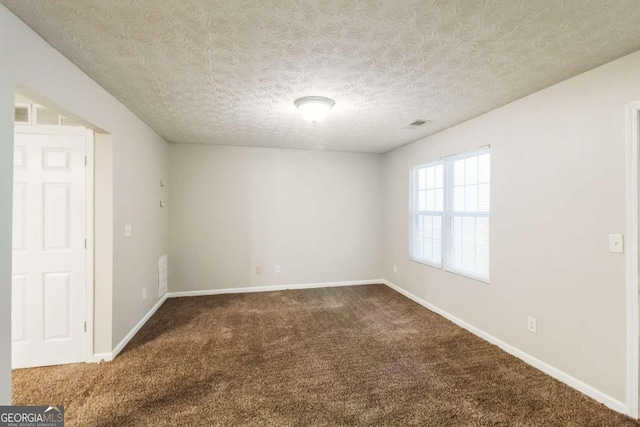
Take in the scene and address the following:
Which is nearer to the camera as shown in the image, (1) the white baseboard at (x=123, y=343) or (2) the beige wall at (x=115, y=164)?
(2) the beige wall at (x=115, y=164)

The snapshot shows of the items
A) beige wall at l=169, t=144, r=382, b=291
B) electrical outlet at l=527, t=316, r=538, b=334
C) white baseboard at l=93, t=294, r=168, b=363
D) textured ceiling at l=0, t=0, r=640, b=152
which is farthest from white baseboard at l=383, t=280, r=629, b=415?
white baseboard at l=93, t=294, r=168, b=363

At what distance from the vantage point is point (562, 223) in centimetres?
227

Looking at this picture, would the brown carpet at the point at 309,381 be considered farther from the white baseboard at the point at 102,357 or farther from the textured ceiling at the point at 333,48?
the textured ceiling at the point at 333,48

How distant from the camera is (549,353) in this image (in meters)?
2.36

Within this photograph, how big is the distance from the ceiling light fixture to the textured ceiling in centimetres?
7

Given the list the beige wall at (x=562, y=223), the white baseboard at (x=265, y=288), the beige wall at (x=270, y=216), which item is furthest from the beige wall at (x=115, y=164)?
the beige wall at (x=562, y=223)

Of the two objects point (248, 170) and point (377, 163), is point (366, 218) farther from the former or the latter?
point (248, 170)

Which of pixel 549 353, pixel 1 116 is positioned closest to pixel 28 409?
pixel 1 116

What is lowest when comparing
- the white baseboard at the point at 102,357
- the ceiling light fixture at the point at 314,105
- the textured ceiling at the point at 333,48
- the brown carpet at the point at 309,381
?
the brown carpet at the point at 309,381

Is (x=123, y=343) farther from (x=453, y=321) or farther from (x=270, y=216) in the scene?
(x=453, y=321)

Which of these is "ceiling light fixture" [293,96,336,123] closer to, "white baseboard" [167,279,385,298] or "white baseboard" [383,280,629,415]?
"white baseboard" [383,280,629,415]

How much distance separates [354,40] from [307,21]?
32 centimetres

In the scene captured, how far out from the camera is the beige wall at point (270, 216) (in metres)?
4.47

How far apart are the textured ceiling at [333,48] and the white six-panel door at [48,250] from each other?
0.80 meters
